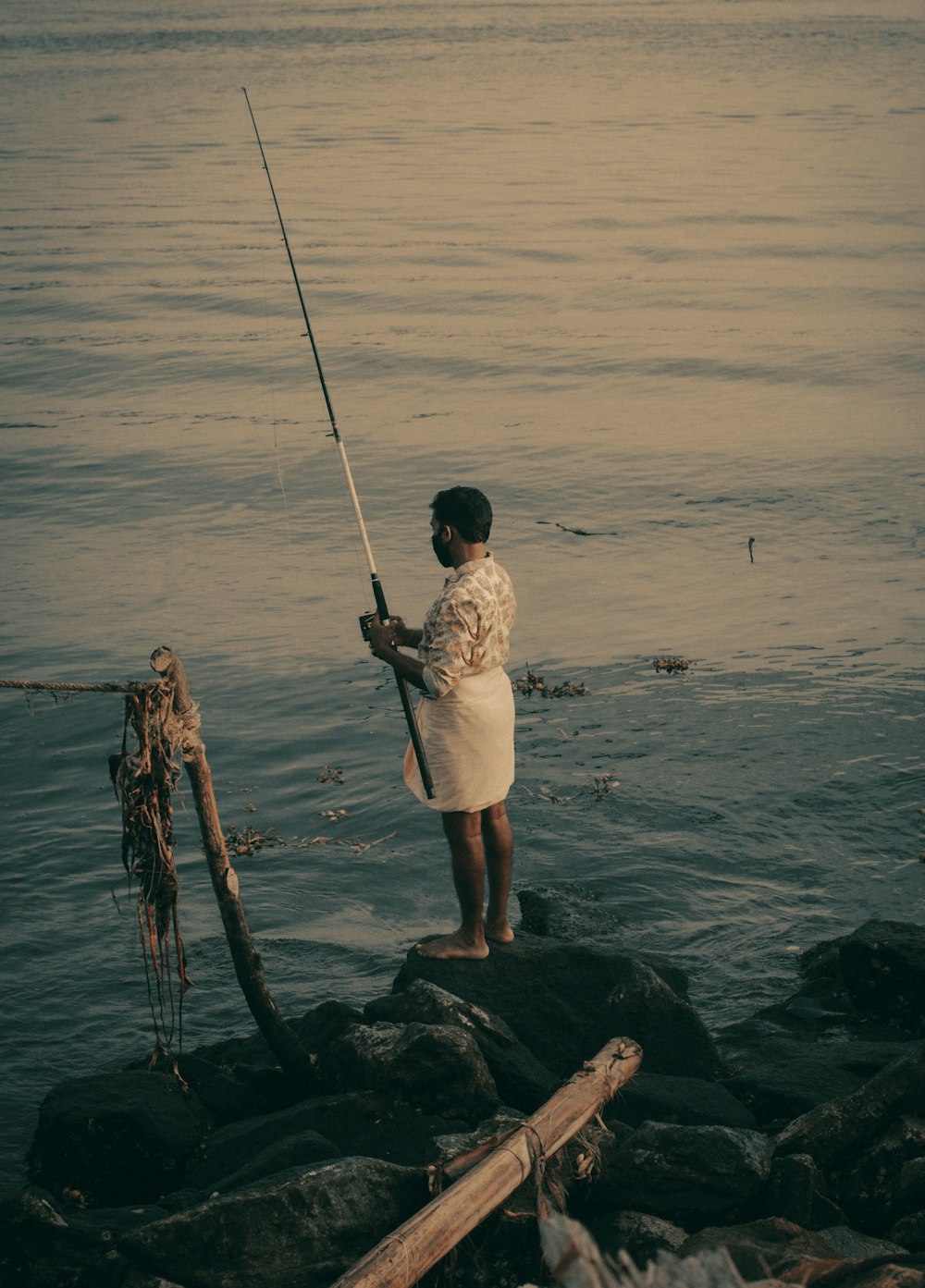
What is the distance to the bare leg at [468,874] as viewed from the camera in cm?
631

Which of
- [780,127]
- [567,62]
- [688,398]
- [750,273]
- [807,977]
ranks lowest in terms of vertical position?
[807,977]

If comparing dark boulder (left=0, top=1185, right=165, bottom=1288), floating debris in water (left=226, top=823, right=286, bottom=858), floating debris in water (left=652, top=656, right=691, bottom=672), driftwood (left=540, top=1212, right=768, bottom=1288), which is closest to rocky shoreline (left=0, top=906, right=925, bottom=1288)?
dark boulder (left=0, top=1185, right=165, bottom=1288)

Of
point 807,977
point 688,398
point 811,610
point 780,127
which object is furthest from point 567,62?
point 807,977

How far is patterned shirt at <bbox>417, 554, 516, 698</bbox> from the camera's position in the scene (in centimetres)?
598

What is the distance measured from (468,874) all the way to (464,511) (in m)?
1.55

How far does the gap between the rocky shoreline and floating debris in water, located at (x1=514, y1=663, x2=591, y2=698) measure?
4.16m

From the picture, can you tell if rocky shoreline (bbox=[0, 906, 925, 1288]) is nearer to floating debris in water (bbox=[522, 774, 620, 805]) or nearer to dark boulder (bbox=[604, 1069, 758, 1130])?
dark boulder (bbox=[604, 1069, 758, 1130])

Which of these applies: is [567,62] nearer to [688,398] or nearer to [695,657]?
[688,398]

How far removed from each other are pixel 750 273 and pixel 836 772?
1952 cm

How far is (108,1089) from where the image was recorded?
19.3ft

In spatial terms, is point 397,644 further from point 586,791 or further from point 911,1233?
point 586,791

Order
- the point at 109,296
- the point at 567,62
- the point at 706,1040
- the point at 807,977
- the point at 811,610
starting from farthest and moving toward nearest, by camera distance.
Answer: the point at 567,62, the point at 109,296, the point at 811,610, the point at 807,977, the point at 706,1040

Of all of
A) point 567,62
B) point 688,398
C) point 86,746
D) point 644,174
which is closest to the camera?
point 86,746

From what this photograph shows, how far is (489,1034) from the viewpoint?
591 cm
